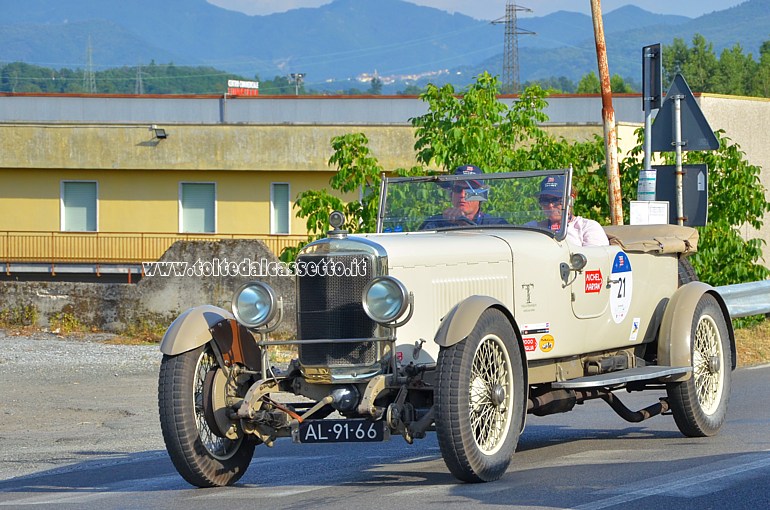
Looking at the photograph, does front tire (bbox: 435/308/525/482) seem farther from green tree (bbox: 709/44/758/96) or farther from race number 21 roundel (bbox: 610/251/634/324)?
green tree (bbox: 709/44/758/96)

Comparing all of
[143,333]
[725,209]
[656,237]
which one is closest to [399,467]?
[656,237]

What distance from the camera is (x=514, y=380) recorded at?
8141 millimetres

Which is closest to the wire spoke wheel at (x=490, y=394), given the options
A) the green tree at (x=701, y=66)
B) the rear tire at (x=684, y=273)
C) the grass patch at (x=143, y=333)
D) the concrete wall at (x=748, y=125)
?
the rear tire at (x=684, y=273)

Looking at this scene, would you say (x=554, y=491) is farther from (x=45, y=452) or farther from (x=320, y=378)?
(x=45, y=452)

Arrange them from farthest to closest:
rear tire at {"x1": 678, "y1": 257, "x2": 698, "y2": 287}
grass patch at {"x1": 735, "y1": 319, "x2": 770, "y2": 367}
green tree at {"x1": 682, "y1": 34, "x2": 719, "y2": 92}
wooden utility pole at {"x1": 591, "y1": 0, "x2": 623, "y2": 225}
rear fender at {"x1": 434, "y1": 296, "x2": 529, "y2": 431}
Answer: green tree at {"x1": 682, "y1": 34, "x2": 719, "y2": 92}
wooden utility pole at {"x1": 591, "y1": 0, "x2": 623, "y2": 225}
grass patch at {"x1": 735, "y1": 319, "x2": 770, "y2": 367}
rear tire at {"x1": 678, "y1": 257, "x2": 698, "y2": 287}
rear fender at {"x1": 434, "y1": 296, "x2": 529, "y2": 431}

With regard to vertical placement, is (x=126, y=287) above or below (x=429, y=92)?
below

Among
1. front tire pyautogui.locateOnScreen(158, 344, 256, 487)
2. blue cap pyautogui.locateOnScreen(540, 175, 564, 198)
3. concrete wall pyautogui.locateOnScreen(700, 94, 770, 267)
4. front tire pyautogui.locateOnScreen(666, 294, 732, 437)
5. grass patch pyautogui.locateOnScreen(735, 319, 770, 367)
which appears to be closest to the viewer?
front tire pyautogui.locateOnScreen(158, 344, 256, 487)

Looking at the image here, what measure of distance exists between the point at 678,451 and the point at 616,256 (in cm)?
152

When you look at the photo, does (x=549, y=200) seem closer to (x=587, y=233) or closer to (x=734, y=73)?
(x=587, y=233)

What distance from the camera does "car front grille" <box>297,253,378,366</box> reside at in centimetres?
804

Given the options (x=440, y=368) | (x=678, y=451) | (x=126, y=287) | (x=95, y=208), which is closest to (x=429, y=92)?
(x=126, y=287)

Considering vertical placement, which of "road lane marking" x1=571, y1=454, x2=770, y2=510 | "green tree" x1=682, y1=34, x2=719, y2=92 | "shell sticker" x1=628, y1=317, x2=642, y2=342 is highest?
"green tree" x1=682, y1=34, x2=719, y2=92

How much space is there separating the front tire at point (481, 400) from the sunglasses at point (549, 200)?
1.62 m

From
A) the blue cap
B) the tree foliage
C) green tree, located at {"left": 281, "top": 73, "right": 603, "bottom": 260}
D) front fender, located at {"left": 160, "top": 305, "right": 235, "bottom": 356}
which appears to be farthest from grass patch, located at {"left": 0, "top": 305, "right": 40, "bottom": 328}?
the blue cap
